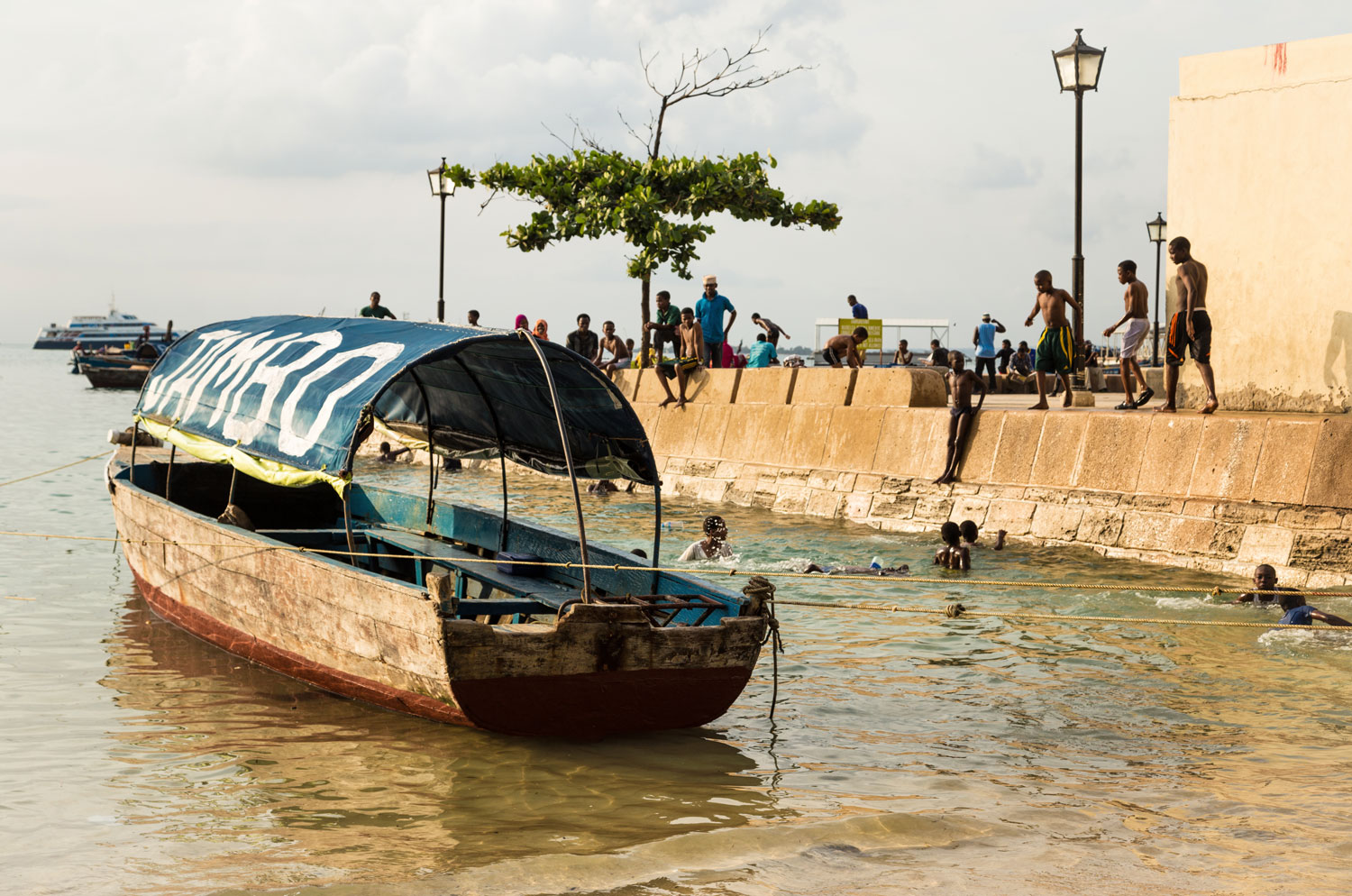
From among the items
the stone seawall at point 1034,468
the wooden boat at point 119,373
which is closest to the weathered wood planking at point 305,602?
the stone seawall at point 1034,468

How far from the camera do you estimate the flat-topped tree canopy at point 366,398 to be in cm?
804

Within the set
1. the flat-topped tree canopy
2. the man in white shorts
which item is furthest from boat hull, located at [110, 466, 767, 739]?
the man in white shorts

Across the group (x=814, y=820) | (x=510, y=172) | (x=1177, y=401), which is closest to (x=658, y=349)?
(x=510, y=172)

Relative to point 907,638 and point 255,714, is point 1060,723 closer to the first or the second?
point 907,638

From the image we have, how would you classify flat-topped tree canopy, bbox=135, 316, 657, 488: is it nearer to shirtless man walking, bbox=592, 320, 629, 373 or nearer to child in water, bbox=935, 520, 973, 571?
child in water, bbox=935, 520, 973, 571

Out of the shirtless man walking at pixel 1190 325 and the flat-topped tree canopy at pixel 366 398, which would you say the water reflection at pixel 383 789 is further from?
the shirtless man walking at pixel 1190 325

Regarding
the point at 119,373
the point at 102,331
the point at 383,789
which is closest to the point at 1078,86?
the point at 383,789

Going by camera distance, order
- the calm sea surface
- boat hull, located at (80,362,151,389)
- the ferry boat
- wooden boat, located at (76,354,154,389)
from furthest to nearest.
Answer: the ferry boat → boat hull, located at (80,362,151,389) → wooden boat, located at (76,354,154,389) → the calm sea surface

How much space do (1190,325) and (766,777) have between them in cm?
819

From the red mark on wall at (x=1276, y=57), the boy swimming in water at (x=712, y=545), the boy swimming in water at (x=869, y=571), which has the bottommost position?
the boy swimming in water at (x=869, y=571)

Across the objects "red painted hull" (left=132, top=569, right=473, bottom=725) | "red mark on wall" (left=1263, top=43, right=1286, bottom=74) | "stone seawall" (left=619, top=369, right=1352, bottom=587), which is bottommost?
"red painted hull" (left=132, top=569, right=473, bottom=725)

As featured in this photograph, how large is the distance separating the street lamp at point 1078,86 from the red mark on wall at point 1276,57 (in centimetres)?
292

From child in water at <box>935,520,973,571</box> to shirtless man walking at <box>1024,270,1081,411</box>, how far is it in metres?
2.74

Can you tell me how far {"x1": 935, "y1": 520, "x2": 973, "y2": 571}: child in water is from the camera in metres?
13.0
